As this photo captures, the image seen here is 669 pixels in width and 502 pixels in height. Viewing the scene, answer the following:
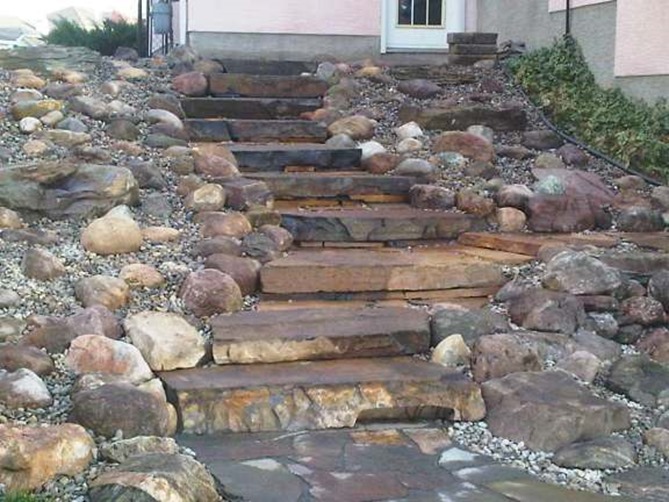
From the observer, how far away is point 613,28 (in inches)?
282

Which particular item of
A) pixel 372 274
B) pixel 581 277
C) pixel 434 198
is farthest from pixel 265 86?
pixel 581 277

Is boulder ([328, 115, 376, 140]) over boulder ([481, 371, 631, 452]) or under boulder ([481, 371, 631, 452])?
over

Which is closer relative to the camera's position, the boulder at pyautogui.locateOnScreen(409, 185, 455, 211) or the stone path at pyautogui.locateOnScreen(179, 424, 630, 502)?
the stone path at pyautogui.locateOnScreen(179, 424, 630, 502)

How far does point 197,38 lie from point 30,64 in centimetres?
151

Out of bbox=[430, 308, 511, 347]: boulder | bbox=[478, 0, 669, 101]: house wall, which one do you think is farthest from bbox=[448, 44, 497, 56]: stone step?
bbox=[430, 308, 511, 347]: boulder

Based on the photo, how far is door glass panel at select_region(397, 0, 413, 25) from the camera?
935 cm

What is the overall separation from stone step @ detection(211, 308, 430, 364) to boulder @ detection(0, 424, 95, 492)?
3.20 ft

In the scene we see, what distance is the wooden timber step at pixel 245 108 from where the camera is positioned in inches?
276

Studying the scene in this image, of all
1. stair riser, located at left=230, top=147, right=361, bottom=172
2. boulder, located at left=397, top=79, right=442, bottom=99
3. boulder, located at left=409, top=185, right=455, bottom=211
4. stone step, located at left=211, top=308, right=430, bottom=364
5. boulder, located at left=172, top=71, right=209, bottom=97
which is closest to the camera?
stone step, located at left=211, top=308, right=430, bottom=364

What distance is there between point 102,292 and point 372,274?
1293 mm

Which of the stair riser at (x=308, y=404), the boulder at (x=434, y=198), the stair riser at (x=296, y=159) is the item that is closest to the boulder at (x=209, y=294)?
the stair riser at (x=308, y=404)

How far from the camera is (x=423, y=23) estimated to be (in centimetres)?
945

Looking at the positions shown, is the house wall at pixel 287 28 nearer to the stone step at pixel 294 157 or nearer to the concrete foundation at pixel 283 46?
the concrete foundation at pixel 283 46

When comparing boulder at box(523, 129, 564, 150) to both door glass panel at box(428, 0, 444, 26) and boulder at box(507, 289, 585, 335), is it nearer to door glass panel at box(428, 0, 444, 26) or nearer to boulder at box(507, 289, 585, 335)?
boulder at box(507, 289, 585, 335)
